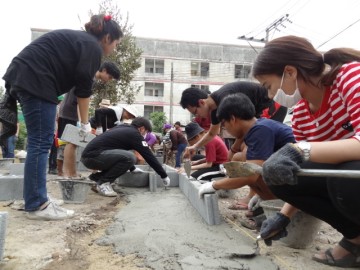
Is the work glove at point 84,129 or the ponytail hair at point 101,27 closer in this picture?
the ponytail hair at point 101,27

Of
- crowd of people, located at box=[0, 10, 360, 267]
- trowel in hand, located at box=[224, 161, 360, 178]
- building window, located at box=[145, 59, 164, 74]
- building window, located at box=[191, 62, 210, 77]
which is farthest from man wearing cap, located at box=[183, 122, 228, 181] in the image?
building window, located at box=[191, 62, 210, 77]

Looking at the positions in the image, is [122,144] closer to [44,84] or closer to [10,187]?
[10,187]

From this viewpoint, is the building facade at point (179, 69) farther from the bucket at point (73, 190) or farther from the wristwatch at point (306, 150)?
the wristwatch at point (306, 150)

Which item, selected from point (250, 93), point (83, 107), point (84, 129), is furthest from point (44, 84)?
point (250, 93)

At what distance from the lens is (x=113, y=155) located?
3.58 metres

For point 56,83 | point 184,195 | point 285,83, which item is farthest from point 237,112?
point 184,195

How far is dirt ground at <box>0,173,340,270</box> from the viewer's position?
1.62 metres

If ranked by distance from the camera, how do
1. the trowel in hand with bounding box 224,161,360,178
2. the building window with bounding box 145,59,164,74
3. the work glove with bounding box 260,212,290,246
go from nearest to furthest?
the trowel in hand with bounding box 224,161,360,178, the work glove with bounding box 260,212,290,246, the building window with bounding box 145,59,164,74

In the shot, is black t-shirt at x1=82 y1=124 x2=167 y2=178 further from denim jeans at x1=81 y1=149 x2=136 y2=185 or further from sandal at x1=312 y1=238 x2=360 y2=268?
sandal at x1=312 y1=238 x2=360 y2=268

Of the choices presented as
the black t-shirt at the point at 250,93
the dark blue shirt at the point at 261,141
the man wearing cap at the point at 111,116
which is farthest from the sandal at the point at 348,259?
the man wearing cap at the point at 111,116

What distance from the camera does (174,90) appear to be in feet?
84.0

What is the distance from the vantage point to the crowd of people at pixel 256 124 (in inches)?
53.3

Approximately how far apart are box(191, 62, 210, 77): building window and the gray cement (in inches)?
957

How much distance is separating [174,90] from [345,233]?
24289 mm
